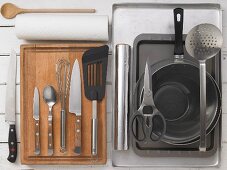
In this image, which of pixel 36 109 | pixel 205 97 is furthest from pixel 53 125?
pixel 205 97

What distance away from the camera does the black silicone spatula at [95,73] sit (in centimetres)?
108

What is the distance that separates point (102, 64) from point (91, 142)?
0.22 m

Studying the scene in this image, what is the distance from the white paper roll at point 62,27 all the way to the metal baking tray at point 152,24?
0.22ft

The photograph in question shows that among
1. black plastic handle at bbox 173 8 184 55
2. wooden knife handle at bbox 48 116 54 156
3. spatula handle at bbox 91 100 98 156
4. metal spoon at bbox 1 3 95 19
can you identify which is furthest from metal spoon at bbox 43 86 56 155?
black plastic handle at bbox 173 8 184 55

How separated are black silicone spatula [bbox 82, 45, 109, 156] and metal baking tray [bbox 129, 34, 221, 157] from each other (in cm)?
9

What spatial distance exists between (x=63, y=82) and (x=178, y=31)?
0.35 m

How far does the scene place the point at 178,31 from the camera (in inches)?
42.1

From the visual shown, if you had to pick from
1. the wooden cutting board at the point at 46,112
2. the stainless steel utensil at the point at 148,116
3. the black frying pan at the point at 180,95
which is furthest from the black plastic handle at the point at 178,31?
the wooden cutting board at the point at 46,112

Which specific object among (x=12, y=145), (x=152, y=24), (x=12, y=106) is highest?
(x=152, y=24)

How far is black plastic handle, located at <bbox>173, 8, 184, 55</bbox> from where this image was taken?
107 centimetres

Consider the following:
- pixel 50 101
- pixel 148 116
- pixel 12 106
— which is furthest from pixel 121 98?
pixel 12 106

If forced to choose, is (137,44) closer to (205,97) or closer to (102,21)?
(102,21)

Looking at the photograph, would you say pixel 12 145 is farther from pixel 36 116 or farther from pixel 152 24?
pixel 152 24

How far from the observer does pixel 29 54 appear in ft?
3.64
